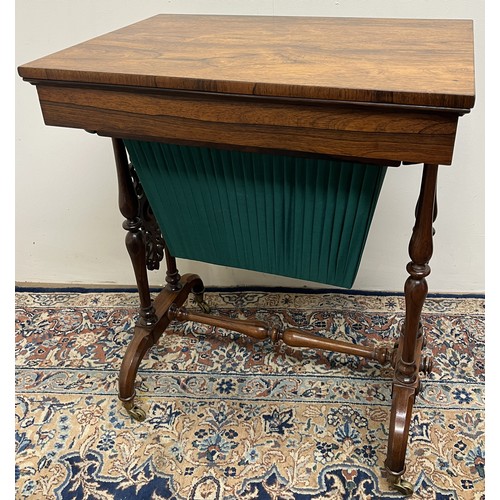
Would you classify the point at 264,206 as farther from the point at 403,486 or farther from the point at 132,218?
the point at 403,486

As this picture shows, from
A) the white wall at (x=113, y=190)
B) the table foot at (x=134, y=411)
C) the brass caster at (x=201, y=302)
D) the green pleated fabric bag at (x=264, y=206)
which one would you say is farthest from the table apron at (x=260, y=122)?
the brass caster at (x=201, y=302)

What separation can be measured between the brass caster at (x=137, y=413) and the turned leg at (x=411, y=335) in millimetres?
774

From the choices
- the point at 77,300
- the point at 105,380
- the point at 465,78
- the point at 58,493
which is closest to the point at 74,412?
the point at 105,380

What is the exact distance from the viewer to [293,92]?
45.0 inches

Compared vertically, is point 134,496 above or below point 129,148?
below

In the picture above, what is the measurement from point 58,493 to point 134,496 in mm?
224

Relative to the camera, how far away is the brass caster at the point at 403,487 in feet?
5.04

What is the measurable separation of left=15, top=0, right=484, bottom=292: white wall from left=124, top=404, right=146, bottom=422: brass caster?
A: 0.75m

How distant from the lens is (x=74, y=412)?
1856mm

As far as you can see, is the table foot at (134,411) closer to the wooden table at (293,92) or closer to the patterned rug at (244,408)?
the patterned rug at (244,408)

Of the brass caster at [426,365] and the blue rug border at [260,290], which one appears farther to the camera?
the blue rug border at [260,290]

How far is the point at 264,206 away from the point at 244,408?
696mm

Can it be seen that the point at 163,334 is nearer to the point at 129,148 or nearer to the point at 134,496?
the point at 134,496

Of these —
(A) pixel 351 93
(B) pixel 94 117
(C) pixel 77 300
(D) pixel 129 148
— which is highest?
(A) pixel 351 93
